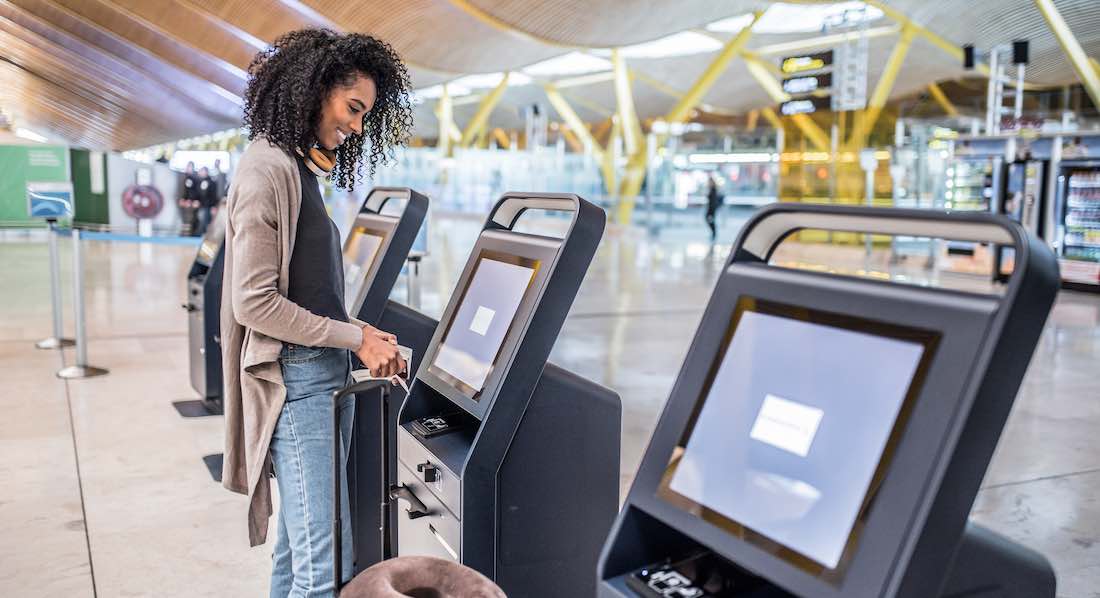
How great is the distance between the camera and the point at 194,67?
36.5 meters

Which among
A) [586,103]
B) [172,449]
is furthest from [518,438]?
A: [586,103]

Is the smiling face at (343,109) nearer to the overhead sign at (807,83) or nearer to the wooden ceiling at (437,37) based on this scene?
the wooden ceiling at (437,37)

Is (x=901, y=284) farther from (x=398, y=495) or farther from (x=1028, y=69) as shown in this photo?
(x=1028, y=69)

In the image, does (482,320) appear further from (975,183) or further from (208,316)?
(975,183)

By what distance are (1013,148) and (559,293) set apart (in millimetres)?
14981

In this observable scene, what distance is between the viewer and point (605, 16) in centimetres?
2275

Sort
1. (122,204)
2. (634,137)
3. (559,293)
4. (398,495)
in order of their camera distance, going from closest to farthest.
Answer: (559,293), (398,495), (122,204), (634,137)

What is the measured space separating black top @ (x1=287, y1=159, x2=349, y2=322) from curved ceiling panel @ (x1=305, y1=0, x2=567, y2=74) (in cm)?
2194

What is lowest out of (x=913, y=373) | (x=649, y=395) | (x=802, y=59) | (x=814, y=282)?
(x=649, y=395)

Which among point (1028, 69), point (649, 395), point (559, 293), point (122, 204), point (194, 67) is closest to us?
point (559, 293)

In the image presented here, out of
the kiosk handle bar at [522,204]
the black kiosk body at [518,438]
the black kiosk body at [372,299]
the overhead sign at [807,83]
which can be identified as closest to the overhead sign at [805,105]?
the overhead sign at [807,83]

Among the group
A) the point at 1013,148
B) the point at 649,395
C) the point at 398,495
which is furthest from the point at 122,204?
the point at 398,495

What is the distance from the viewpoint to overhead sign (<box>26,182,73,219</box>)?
6.55 meters

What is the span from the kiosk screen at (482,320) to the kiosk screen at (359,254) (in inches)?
36.9
